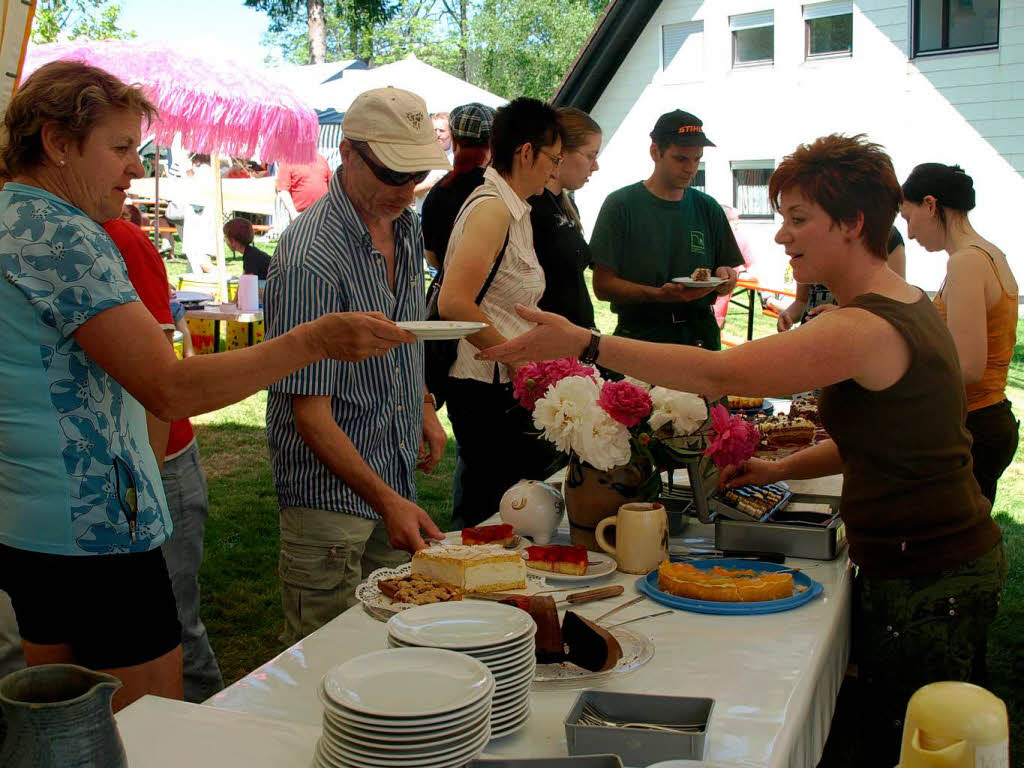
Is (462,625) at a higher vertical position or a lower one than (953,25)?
lower

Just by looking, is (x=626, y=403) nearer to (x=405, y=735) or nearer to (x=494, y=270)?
(x=494, y=270)

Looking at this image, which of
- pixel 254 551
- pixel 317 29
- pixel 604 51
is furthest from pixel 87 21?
pixel 254 551

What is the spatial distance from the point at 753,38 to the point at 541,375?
53.0ft

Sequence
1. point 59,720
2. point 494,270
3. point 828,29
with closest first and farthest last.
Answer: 1. point 59,720
2. point 494,270
3. point 828,29

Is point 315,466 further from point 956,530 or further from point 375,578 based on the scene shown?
point 956,530

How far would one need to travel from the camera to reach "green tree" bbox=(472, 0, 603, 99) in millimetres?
38625

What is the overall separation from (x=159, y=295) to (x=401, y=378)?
689 millimetres

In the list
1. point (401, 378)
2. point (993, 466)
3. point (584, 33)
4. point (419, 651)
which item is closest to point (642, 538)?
point (401, 378)

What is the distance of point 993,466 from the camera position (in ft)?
12.1

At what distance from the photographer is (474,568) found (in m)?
1.95

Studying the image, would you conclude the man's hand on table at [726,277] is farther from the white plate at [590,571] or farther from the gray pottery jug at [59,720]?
the gray pottery jug at [59,720]

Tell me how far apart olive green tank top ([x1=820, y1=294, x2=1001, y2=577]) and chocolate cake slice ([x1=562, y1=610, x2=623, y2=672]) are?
2.32ft

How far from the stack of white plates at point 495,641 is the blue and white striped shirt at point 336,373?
2.88 feet

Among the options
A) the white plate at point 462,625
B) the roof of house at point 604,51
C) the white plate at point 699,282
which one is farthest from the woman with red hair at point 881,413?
the roof of house at point 604,51
